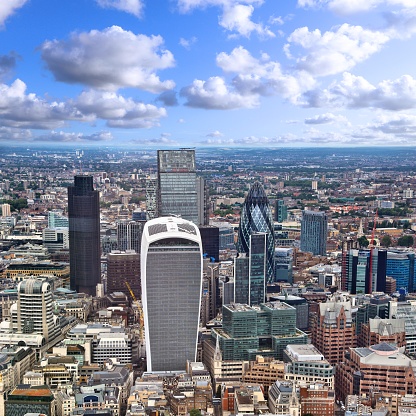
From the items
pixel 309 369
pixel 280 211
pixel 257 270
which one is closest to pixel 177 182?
pixel 257 270

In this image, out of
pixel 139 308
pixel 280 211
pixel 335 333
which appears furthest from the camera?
pixel 280 211

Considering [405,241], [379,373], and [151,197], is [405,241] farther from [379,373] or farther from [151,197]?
[379,373]

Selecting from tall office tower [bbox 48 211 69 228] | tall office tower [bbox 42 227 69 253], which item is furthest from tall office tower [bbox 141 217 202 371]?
tall office tower [bbox 48 211 69 228]

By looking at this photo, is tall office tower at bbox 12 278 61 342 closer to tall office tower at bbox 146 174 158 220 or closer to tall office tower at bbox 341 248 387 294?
tall office tower at bbox 146 174 158 220

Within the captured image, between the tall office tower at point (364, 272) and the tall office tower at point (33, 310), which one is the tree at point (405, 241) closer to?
the tall office tower at point (364, 272)

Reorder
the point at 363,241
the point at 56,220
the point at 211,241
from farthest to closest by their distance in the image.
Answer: the point at 56,220, the point at 363,241, the point at 211,241

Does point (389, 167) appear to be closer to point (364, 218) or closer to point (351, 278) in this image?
point (364, 218)

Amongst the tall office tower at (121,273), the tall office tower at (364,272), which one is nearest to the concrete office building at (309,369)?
the tall office tower at (364,272)
